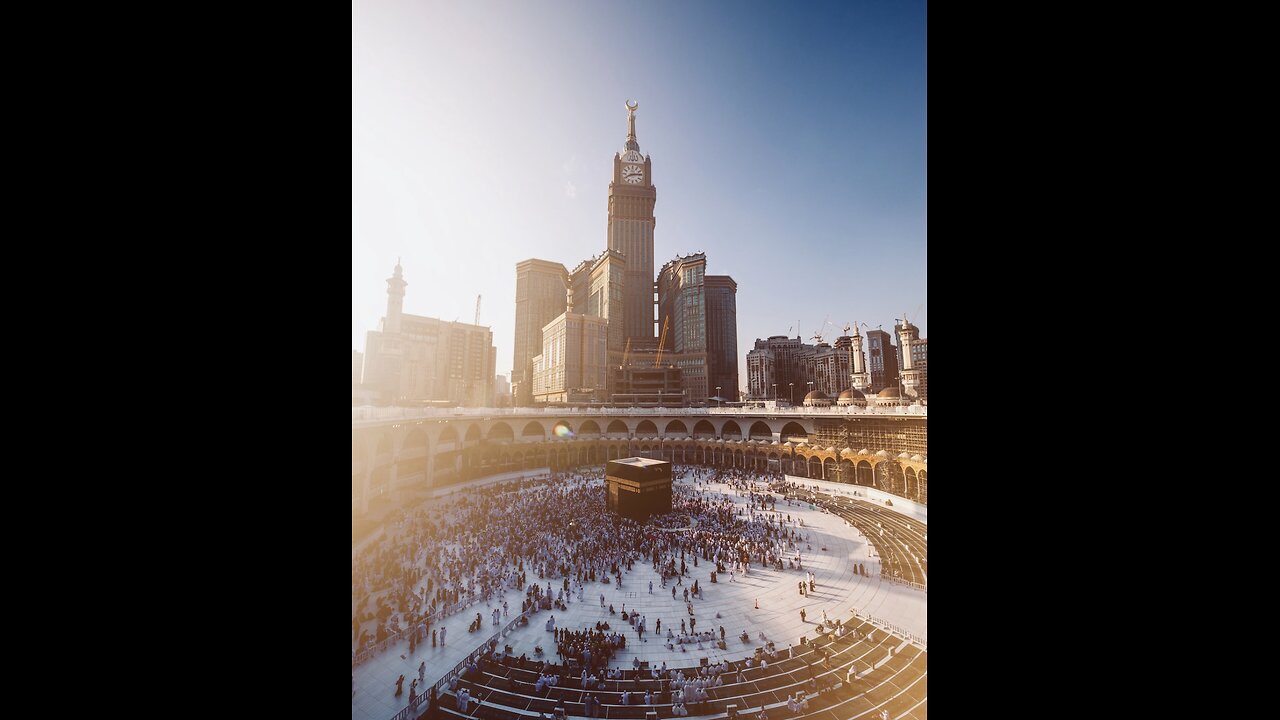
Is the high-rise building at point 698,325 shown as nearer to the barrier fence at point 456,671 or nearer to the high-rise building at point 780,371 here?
the high-rise building at point 780,371

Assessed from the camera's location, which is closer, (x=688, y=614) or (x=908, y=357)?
(x=688, y=614)

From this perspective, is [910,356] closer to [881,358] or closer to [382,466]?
[881,358]

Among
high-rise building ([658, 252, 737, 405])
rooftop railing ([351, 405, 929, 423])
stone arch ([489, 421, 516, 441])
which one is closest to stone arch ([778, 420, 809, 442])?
rooftop railing ([351, 405, 929, 423])

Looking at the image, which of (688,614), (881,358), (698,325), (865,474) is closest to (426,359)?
(698,325)

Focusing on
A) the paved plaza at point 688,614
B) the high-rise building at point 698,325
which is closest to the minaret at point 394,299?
the high-rise building at point 698,325
